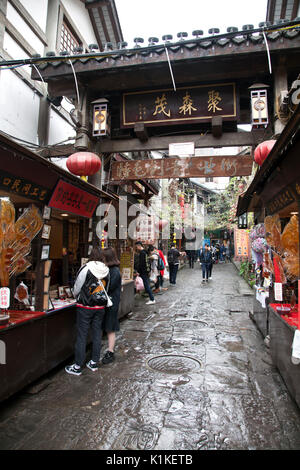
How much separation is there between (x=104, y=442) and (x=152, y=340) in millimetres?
3875

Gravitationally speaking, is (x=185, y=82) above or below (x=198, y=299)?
above

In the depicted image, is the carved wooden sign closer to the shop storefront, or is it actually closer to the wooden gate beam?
the wooden gate beam

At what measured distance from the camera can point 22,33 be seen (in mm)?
9109

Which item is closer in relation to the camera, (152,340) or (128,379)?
(128,379)

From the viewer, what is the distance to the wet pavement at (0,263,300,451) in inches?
130

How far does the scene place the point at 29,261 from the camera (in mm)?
5559

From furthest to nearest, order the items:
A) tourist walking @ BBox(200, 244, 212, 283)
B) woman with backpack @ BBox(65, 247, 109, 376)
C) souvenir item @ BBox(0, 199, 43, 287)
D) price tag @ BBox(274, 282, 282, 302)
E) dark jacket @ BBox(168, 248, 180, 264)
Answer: tourist walking @ BBox(200, 244, 212, 283), dark jacket @ BBox(168, 248, 180, 264), price tag @ BBox(274, 282, 282, 302), woman with backpack @ BBox(65, 247, 109, 376), souvenir item @ BBox(0, 199, 43, 287)

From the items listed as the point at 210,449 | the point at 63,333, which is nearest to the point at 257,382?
the point at 210,449

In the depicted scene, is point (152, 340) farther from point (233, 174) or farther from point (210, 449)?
point (233, 174)

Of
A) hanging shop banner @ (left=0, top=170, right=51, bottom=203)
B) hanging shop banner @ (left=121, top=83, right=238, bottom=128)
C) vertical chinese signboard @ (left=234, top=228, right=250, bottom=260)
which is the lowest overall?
vertical chinese signboard @ (left=234, top=228, right=250, bottom=260)

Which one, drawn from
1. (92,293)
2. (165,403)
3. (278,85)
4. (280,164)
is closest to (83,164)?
(92,293)

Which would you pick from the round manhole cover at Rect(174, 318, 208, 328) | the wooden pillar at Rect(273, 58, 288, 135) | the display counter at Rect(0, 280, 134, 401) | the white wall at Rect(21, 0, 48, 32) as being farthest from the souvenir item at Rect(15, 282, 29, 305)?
the white wall at Rect(21, 0, 48, 32)

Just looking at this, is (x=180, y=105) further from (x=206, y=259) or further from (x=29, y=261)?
(x=206, y=259)

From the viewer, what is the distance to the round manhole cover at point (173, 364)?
212 inches
